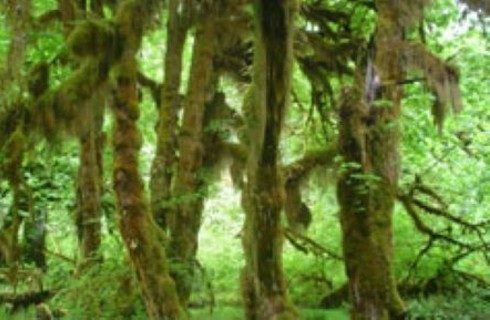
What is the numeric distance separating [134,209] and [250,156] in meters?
1.28

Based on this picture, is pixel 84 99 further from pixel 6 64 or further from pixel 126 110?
pixel 6 64

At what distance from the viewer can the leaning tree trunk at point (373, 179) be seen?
801 centimetres

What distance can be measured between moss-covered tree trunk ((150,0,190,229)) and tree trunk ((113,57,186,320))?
191 centimetres

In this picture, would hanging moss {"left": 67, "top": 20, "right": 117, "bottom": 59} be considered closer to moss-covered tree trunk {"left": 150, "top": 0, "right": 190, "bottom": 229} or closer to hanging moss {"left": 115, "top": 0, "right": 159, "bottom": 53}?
hanging moss {"left": 115, "top": 0, "right": 159, "bottom": 53}

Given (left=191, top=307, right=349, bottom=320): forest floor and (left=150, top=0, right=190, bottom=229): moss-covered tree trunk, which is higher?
(left=150, top=0, right=190, bottom=229): moss-covered tree trunk

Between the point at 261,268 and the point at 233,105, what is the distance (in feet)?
19.8

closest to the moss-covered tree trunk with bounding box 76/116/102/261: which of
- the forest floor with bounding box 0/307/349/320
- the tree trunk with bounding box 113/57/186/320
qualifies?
the forest floor with bounding box 0/307/349/320

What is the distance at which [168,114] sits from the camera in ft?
31.9

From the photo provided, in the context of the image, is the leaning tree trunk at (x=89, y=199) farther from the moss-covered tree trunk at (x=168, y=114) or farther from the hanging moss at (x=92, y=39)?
the hanging moss at (x=92, y=39)

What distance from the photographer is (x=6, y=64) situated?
26.0ft

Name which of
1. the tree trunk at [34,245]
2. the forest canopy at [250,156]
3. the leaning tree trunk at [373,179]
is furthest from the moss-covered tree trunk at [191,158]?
the tree trunk at [34,245]

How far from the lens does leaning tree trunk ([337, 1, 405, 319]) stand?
801 centimetres

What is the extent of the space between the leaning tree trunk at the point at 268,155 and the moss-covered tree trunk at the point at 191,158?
198cm

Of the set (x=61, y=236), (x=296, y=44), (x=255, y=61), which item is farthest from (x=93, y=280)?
(x=61, y=236)
